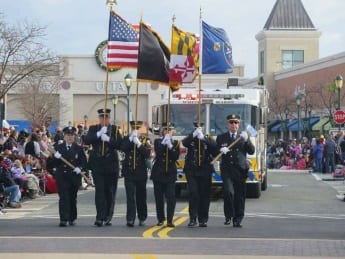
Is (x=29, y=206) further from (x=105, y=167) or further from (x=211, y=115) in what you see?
(x=105, y=167)

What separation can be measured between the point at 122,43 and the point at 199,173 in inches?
128

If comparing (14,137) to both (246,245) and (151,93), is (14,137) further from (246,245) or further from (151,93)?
(151,93)

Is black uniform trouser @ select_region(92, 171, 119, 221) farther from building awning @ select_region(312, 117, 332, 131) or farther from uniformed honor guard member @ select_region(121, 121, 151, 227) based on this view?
building awning @ select_region(312, 117, 332, 131)

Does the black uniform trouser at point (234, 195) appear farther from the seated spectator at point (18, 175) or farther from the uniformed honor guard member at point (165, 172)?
the seated spectator at point (18, 175)

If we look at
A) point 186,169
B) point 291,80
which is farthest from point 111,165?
point 291,80

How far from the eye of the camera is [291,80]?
70.0 meters

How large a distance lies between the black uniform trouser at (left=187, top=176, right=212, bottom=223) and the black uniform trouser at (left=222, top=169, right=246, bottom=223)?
33cm

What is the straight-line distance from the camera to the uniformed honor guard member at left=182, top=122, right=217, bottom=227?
49.9 ft

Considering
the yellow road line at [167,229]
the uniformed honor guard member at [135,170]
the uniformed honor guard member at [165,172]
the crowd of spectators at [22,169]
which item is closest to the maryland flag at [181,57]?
the uniformed honor guard member at [165,172]

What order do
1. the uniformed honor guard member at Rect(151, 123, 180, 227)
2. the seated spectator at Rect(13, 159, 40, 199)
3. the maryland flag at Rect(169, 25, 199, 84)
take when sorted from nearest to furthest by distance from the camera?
the uniformed honor guard member at Rect(151, 123, 180, 227) → the maryland flag at Rect(169, 25, 199, 84) → the seated spectator at Rect(13, 159, 40, 199)

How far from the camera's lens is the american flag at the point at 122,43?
16.6 m

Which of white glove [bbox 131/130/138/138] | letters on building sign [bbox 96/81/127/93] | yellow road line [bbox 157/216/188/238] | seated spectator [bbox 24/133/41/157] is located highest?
letters on building sign [bbox 96/81/127/93]

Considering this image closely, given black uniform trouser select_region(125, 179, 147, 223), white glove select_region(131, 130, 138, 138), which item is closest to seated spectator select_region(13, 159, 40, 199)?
black uniform trouser select_region(125, 179, 147, 223)

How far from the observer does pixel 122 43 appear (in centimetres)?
1677
